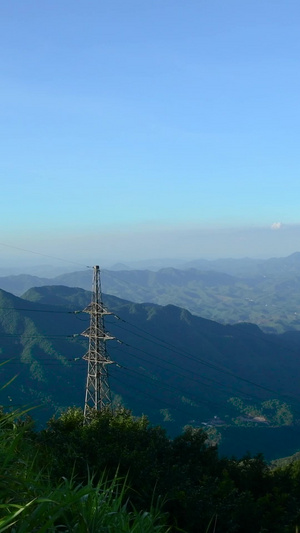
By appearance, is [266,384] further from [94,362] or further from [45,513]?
[45,513]

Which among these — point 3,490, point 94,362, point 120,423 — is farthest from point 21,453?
point 94,362

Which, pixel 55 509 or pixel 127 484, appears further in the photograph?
pixel 127 484

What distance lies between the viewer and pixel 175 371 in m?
144

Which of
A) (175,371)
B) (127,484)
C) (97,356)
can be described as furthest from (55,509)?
(175,371)

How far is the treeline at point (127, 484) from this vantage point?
516cm

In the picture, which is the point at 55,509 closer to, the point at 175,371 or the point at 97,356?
the point at 97,356

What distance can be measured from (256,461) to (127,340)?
14625cm

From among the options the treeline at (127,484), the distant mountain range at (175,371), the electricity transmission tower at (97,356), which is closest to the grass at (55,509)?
the treeline at (127,484)

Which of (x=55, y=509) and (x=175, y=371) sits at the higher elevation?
(x=55, y=509)

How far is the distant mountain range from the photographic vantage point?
10598 centimetres

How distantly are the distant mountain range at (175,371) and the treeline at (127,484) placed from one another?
6918cm

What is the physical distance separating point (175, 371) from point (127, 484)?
13562 cm

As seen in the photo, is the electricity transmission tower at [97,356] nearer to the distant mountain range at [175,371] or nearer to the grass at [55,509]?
the grass at [55,509]

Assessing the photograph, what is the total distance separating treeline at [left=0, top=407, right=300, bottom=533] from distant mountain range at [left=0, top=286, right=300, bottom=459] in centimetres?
6918
